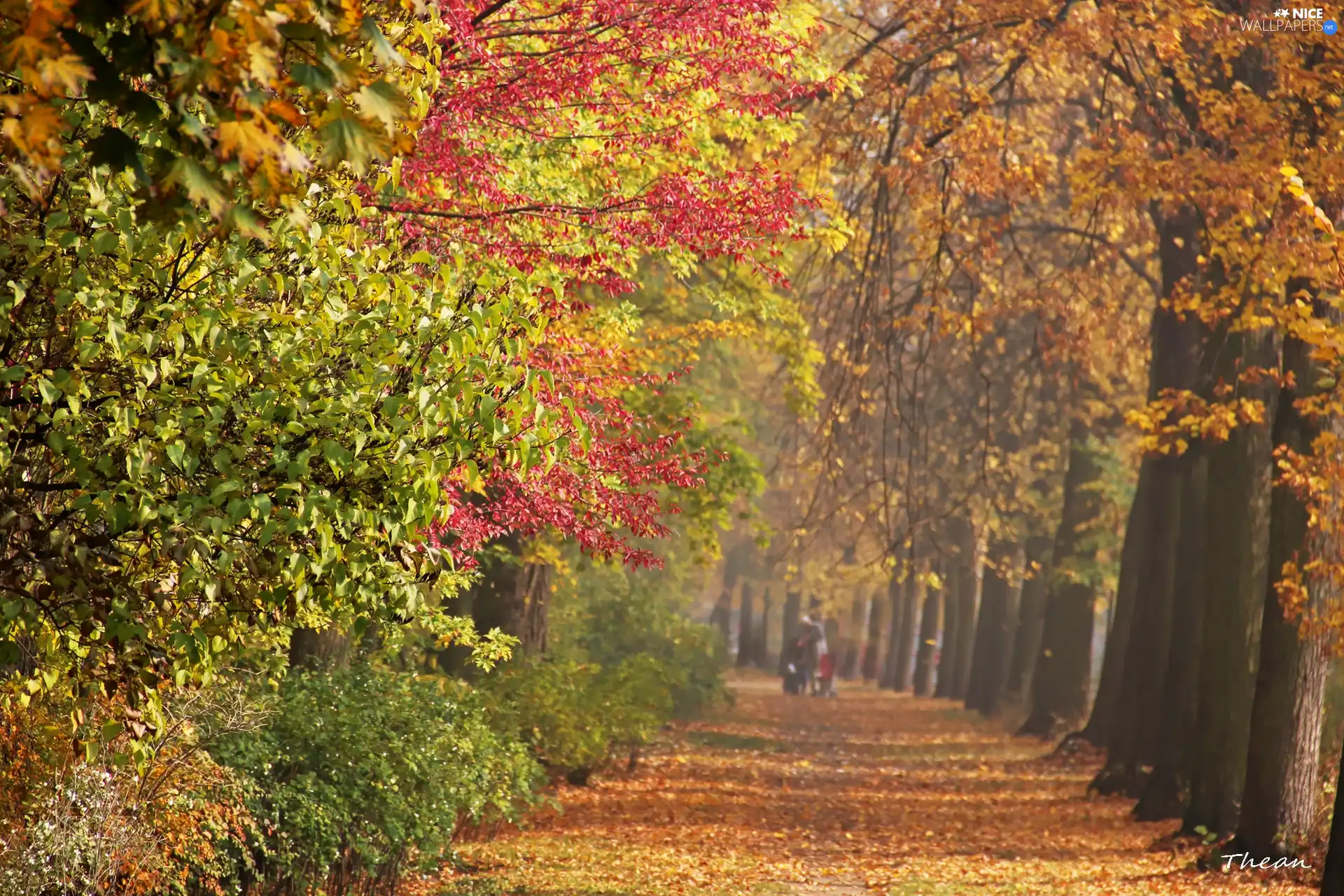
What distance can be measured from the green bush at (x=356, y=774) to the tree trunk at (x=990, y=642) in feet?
75.9

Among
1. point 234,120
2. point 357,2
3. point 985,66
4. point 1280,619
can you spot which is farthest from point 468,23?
point 985,66

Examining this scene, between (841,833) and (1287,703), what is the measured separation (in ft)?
15.7

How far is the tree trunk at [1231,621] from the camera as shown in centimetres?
1422

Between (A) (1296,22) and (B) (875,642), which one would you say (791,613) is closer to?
(B) (875,642)

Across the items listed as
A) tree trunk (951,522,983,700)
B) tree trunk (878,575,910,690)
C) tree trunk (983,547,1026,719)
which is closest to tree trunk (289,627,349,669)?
tree trunk (983,547,1026,719)

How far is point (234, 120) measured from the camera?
3143 mm

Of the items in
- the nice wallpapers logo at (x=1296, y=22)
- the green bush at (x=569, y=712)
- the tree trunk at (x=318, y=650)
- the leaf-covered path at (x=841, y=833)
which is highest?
the nice wallpapers logo at (x=1296, y=22)

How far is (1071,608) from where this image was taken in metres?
26.2

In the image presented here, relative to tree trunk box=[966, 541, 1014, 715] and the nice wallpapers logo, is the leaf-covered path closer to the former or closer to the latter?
A: tree trunk box=[966, 541, 1014, 715]

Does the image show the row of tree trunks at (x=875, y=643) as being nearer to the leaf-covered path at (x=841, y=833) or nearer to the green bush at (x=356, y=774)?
the leaf-covered path at (x=841, y=833)

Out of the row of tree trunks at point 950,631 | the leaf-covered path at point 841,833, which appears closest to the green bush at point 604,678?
the leaf-covered path at point 841,833

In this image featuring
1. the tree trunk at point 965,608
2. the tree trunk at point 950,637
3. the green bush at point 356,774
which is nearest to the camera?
the green bush at point 356,774

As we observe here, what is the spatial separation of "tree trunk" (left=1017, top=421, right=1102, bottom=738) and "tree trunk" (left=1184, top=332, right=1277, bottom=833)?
1090 centimetres

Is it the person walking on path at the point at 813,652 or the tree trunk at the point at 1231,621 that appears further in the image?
the person walking on path at the point at 813,652
